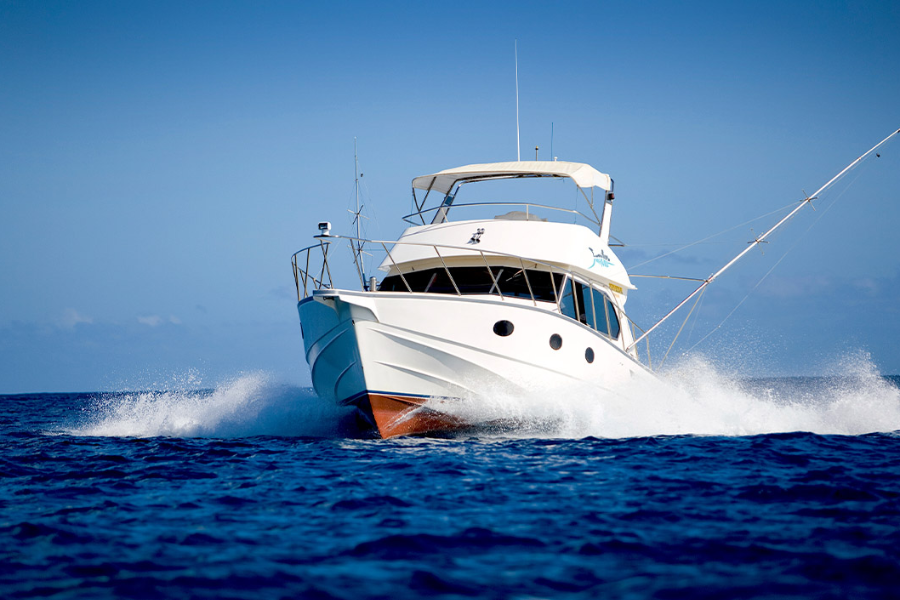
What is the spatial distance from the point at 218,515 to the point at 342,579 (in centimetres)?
194

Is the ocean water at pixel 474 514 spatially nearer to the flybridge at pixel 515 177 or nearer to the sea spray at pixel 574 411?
the sea spray at pixel 574 411

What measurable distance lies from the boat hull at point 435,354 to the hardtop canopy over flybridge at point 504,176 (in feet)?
12.0

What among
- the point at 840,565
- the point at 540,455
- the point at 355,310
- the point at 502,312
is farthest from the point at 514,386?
the point at 840,565

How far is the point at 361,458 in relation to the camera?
819cm

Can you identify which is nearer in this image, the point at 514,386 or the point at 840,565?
the point at 840,565

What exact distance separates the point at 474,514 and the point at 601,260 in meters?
7.96

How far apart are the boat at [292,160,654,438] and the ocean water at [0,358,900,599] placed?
19.2 inches

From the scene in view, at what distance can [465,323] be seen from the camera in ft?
32.2

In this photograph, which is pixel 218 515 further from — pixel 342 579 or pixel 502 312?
pixel 502 312

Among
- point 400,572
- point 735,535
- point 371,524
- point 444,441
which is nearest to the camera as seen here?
point 400,572

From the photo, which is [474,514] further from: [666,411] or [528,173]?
[528,173]

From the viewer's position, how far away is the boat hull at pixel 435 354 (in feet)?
32.0

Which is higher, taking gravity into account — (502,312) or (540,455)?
(502,312)

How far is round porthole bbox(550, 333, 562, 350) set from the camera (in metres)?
10.3
